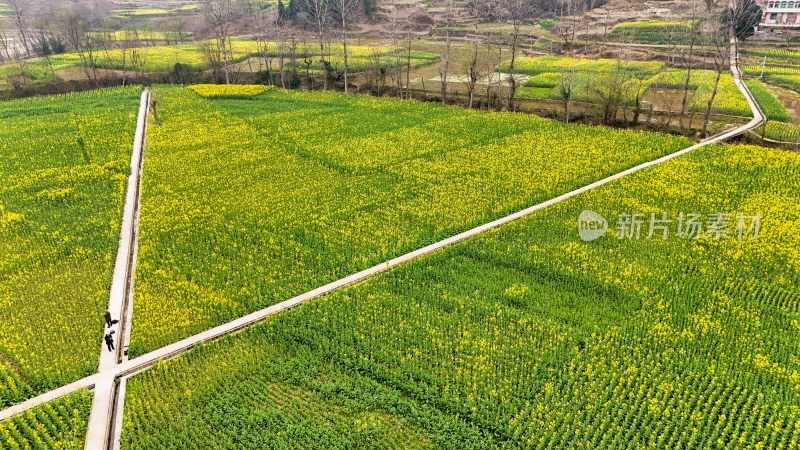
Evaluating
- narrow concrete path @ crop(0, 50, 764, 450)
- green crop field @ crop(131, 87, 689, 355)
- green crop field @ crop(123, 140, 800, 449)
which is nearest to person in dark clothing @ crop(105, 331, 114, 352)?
narrow concrete path @ crop(0, 50, 764, 450)

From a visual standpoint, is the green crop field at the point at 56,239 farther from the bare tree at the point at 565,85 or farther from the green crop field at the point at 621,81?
the green crop field at the point at 621,81

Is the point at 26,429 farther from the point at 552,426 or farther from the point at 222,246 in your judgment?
the point at 552,426

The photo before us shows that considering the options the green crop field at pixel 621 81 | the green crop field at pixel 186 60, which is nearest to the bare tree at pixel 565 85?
the green crop field at pixel 621 81

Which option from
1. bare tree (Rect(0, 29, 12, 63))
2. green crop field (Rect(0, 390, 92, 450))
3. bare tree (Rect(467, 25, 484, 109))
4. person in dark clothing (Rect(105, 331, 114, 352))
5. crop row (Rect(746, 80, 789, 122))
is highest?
bare tree (Rect(0, 29, 12, 63))

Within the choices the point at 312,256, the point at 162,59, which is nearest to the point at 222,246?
the point at 312,256

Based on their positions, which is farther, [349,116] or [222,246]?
[349,116]

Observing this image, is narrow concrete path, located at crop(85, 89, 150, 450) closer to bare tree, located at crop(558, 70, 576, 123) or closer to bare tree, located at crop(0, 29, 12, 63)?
bare tree, located at crop(558, 70, 576, 123)
